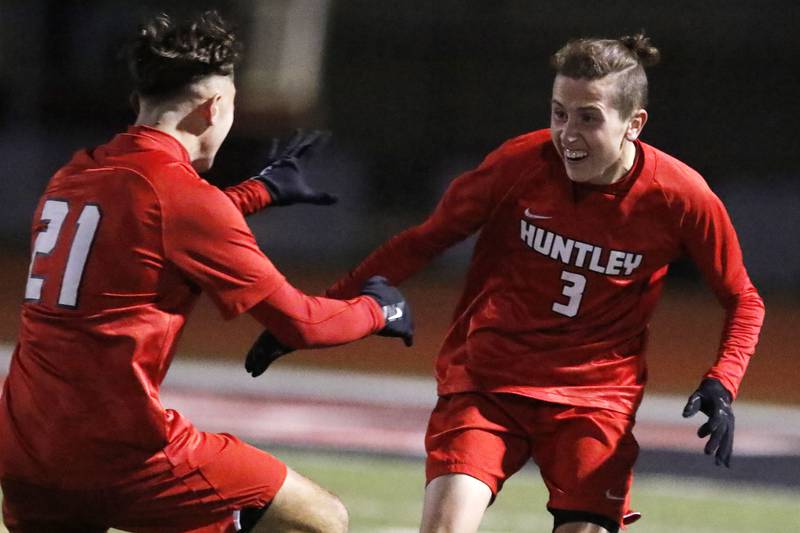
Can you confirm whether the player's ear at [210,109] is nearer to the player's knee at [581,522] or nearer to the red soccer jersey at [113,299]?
the red soccer jersey at [113,299]

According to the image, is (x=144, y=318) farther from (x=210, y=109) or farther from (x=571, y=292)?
(x=571, y=292)

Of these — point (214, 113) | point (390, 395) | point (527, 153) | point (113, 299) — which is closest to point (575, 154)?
point (527, 153)

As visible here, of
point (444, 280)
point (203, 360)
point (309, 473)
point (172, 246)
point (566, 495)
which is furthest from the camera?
point (444, 280)

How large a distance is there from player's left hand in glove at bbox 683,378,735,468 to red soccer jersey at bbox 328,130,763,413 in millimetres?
83

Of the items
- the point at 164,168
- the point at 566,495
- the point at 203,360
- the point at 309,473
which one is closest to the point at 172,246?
the point at 164,168

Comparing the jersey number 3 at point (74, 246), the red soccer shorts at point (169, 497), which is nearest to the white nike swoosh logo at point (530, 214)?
the red soccer shorts at point (169, 497)

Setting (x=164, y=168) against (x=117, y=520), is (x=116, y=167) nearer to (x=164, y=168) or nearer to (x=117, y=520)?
(x=164, y=168)

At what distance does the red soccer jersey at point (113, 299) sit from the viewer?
11.7 ft

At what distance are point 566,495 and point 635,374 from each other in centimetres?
47

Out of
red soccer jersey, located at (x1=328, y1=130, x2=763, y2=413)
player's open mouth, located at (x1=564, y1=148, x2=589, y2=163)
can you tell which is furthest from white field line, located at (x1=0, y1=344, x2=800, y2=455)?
player's open mouth, located at (x1=564, y1=148, x2=589, y2=163)

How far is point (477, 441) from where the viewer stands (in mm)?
4254

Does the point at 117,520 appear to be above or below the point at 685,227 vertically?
below

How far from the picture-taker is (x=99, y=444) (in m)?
3.60

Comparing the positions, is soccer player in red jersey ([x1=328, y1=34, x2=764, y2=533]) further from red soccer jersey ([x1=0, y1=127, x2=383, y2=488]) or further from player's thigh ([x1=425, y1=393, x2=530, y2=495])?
red soccer jersey ([x1=0, y1=127, x2=383, y2=488])
